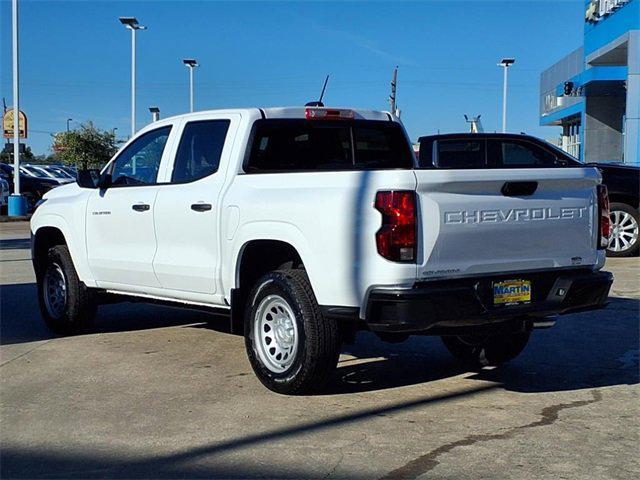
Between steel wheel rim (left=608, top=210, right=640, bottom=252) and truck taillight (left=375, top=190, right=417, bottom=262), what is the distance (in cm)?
974

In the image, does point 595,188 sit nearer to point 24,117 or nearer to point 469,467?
point 469,467

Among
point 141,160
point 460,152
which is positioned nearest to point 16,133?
point 460,152

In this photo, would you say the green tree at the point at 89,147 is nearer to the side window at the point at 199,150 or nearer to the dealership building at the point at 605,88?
the dealership building at the point at 605,88

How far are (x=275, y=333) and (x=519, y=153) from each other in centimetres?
767

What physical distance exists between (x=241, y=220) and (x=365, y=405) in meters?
1.58

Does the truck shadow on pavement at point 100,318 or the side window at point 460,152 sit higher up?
the side window at point 460,152

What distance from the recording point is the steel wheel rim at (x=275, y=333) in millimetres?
5945

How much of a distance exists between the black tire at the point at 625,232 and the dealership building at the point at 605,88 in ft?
45.8

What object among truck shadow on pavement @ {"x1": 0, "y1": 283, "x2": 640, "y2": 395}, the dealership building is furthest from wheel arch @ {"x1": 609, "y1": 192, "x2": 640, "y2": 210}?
the dealership building

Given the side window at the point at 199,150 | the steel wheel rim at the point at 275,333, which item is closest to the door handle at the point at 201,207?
the side window at the point at 199,150

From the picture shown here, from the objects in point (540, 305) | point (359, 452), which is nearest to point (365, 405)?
point (359, 452)

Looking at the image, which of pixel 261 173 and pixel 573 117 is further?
pixel 573 117

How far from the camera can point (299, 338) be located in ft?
18.8

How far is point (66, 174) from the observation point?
3853 cm
